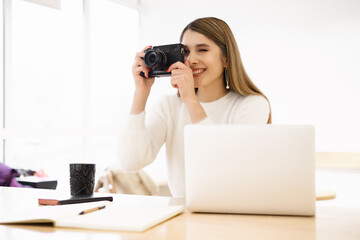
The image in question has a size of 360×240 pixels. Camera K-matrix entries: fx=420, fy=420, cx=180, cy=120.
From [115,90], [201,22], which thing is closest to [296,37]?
[115,90]

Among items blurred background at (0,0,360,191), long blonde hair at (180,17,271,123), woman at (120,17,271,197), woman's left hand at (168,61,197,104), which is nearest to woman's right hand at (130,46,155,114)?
woman at (120,17,271,197)

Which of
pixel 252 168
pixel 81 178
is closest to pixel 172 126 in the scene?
pixel 81 178

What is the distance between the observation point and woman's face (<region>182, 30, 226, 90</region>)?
178cm

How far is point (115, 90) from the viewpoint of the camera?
453cm

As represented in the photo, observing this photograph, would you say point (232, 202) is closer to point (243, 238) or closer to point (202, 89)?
point (243, 238)

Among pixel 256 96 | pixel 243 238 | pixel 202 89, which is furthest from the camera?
pixel 202 89

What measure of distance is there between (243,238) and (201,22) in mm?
1170

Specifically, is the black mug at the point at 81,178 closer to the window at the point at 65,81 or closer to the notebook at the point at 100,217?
the notebook at the point at 100,217

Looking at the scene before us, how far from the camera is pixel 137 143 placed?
1.77 m

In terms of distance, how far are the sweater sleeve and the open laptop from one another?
0.77 m

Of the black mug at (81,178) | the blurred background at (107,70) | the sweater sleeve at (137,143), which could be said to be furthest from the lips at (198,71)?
the blurred background at (107,70)

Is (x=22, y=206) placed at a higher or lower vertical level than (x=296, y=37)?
lower

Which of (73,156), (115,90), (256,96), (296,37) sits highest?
(296,37)

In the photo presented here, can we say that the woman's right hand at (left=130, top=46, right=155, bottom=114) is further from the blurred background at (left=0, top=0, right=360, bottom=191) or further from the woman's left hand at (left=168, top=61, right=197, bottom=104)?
the blurred background at (left=0, top=0, right=360, bottom=191)
